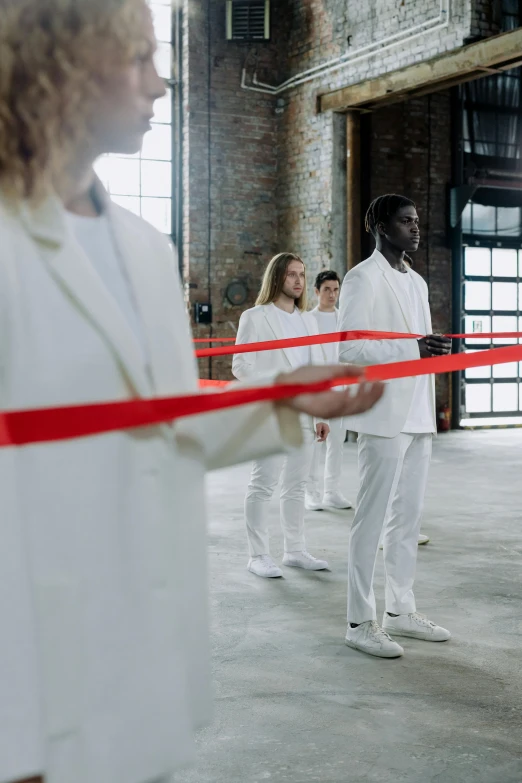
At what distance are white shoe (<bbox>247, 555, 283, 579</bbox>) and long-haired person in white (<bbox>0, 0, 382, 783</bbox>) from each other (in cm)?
393

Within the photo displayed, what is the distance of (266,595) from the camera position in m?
4.71

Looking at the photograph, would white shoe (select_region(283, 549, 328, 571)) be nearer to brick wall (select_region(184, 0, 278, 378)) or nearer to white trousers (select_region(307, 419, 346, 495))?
white trousers (select_region(307, 419, 346, 495))

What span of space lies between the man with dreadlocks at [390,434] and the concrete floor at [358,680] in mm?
159

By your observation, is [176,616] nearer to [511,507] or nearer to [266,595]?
[266,595]

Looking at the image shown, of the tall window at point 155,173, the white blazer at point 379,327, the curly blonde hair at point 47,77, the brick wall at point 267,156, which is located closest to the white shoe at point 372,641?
the white blazer at point 379,327

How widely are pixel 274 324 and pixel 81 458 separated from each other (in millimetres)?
4240

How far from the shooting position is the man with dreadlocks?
3717mm

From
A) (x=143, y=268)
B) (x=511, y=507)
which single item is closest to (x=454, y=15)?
(x=511, y=507)

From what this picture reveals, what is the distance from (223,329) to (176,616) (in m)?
11.1

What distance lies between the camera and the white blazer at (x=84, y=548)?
102 cm

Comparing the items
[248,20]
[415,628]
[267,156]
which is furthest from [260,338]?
[248,20]

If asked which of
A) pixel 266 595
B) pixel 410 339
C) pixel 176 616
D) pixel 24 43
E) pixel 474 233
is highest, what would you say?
pixel 474 233

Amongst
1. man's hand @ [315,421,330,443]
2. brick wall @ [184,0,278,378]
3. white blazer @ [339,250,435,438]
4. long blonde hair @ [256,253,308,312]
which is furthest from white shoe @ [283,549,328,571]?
brick wall @ [184,0,278,378]

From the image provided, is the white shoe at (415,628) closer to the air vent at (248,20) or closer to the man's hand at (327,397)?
the man's hand at (327,397)
